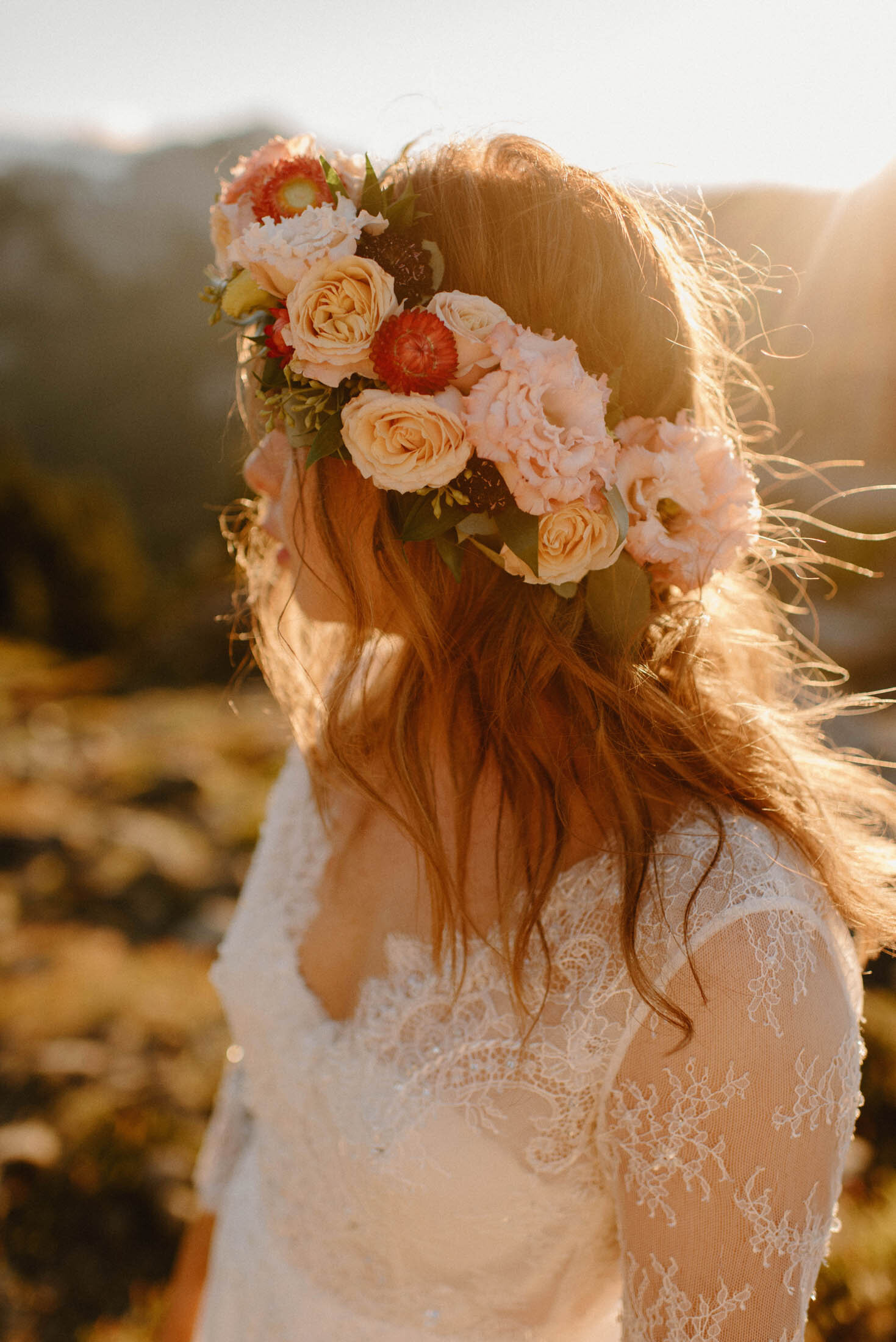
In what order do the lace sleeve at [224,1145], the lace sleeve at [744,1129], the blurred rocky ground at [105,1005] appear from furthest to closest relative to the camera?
the blurred rocky ground at [105,1005], the lace sleeve at [224,1145], the lace sleeve at [744,1129]

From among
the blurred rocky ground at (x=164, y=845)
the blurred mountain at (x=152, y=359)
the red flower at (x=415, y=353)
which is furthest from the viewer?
the blurred mountain at (x=152, y=359)

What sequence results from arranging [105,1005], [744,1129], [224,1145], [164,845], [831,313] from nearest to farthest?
[744,1129]
[224,1145]
[105,1005]
[164,845]
[831,313]

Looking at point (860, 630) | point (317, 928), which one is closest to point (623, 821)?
point (317, 928)

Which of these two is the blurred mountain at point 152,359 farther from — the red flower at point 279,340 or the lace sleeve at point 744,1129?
the lace sleeve at point 744,1129

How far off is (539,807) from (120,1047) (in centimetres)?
309

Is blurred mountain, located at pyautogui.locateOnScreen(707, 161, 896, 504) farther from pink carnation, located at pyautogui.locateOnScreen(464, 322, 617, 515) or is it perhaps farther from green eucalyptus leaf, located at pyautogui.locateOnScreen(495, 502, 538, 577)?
green eucalyptus leaf, located at pyautogui.locateOnScreen(495, 502, 538, 577)

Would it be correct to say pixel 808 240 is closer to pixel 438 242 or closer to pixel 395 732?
pixel 438 242

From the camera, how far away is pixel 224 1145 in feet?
6.55

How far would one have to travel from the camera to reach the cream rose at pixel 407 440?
1175 millimetres

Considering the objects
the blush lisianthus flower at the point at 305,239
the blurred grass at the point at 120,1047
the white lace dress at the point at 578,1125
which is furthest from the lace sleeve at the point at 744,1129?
the blurred grass at the point at 120,1047

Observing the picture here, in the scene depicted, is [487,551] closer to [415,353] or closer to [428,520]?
[428,520]

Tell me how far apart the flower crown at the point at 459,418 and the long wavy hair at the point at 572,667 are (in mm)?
69

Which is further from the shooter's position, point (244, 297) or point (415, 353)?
point (244, 297)

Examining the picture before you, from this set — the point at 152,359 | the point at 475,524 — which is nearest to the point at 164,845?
the point at 475,524
